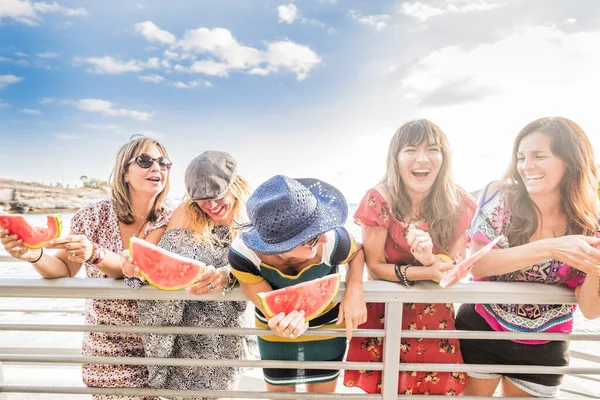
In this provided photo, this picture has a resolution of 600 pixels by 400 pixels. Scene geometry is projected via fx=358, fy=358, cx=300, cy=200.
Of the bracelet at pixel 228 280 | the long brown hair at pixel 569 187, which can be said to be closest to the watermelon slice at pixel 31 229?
the bracelet at pixel 228 280

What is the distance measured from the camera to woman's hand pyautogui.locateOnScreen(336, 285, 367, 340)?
1672mm

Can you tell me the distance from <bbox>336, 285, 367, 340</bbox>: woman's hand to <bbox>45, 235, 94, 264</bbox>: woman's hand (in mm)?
1345

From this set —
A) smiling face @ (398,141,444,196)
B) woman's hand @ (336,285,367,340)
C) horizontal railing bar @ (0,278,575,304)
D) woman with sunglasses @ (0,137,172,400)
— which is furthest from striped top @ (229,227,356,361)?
woman with sunglasses @ (0,137,172,400)

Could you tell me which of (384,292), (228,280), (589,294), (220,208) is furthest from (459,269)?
(220,208)

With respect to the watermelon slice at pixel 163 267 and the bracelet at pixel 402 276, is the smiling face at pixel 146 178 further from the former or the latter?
the bracelet at pixel 402 276

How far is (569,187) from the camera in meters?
1.91

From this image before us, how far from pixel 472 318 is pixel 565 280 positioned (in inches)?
20.4

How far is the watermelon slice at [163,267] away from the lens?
5.54ft

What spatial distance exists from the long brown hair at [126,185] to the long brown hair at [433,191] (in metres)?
1.50

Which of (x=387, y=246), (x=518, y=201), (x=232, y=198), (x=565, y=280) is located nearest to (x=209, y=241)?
(x=232, y=198)

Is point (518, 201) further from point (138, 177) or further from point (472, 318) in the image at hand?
point (138, 177)

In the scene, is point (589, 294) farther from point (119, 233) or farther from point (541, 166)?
point (119, 233)

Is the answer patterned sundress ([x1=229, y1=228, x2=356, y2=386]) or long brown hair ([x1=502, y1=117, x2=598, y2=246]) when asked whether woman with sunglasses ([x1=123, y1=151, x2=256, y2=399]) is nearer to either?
patterned sundress ([x1=229, y1=228, x2=356, y2=386])

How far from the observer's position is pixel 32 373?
409 cm
